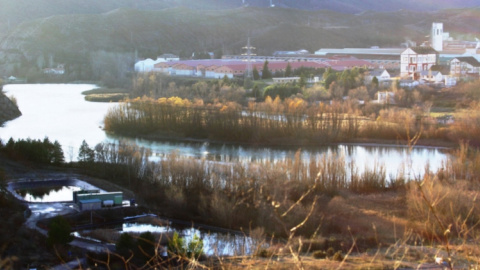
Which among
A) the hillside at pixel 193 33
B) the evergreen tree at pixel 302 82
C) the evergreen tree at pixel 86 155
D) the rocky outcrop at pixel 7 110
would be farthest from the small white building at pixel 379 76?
the evergreen tree at pixel 86 155

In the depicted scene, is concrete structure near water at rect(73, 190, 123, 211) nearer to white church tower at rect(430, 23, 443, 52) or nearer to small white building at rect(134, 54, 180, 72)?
small white building at rect(134, 54, 180, 72)

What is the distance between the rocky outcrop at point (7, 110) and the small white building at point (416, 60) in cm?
936

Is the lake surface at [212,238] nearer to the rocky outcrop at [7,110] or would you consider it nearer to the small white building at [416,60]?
the rocky outcrop at [7,110]

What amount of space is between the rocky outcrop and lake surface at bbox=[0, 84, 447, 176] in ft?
0.62

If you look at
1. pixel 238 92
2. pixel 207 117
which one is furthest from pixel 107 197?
pixel 238 92

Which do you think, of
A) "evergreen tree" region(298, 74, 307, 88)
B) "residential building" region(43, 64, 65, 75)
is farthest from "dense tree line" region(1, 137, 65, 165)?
"residential building" region(43, 64, 65, 75)

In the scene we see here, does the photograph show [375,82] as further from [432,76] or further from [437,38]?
[437,38]

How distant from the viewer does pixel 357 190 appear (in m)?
7.42

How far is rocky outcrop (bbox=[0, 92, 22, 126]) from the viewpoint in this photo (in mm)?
13625

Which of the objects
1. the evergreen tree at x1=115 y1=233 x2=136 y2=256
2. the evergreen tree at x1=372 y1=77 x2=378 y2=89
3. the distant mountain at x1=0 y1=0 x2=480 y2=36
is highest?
the distant mountain at x1=0 y1=0 x2=480 y2=36

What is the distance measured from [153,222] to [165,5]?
31234mm

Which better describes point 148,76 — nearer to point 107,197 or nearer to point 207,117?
point 207,117

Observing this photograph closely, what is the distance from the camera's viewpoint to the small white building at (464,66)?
16973 millimetres

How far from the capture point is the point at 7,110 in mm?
13891
